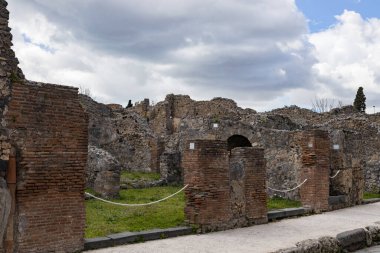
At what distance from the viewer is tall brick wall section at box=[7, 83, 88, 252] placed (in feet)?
20.4

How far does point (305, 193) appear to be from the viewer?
1222 centimetres

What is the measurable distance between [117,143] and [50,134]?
1652 centimetres

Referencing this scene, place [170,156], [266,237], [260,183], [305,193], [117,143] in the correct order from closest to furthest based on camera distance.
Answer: [266,237] < [260,183] < [305,193] < [170,156] < [117,143]

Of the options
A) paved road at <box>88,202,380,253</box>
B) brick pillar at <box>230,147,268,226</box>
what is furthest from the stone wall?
brick pillar at <box>230,147,268,226</box>

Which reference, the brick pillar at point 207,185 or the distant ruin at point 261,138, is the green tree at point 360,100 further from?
the brick pillar at point 207,185

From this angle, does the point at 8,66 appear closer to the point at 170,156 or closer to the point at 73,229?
the point at 73,229

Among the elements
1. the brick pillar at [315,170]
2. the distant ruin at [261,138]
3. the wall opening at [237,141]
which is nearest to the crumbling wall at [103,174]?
the distant ruin at [261,138]

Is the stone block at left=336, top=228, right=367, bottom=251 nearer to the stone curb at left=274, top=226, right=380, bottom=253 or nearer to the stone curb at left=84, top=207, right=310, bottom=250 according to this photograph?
the stone curb at left=274, top=226, right=380, bottom=253

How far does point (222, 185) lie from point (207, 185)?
447 mm

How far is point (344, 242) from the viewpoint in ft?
27.7

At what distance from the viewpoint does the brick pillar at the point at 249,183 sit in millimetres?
9711

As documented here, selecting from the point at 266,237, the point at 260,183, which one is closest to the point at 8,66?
the point at 266,237

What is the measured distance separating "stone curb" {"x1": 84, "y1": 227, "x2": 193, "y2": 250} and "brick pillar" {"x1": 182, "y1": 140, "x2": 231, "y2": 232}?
0.44 m

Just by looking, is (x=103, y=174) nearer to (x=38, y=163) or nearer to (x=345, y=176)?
(x=38, y=163)
